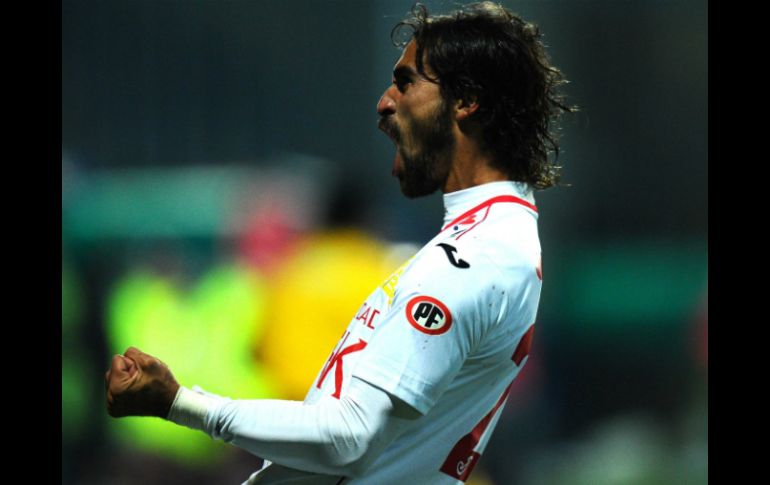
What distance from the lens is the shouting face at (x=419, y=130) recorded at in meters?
2.21

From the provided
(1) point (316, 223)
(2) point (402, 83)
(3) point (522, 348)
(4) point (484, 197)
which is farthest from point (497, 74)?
(1) point (316, 223)

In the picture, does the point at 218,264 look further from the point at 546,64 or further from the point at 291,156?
the point at 546,64

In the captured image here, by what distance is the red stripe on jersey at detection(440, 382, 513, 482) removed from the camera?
194cm

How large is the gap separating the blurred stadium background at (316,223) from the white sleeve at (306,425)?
9.19 feet

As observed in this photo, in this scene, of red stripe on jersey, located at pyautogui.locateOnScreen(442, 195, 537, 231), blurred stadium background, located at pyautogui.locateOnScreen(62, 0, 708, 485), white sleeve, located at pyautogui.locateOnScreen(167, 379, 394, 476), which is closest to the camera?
white sleeve, located at pyautogui.locateOnScreen(167, 379, 394, 476)

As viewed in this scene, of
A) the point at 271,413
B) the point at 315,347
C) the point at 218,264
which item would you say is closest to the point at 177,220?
the point at 218,264

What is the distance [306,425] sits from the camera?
173cm

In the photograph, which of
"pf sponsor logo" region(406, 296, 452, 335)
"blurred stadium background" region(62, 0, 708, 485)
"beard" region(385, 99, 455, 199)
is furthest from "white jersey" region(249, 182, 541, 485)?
"blurred stadium background" region(62, 0, 708, 485)

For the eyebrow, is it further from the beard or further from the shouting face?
the beard

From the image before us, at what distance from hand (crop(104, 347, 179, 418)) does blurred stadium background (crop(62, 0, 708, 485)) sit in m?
2.78

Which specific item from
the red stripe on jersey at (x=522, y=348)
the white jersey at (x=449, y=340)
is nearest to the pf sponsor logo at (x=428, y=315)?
the white jersey at (x=449, y=340)

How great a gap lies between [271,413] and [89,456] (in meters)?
3.51

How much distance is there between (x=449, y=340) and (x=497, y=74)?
0.88m

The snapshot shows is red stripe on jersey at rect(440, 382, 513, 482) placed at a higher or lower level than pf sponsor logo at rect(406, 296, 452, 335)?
lower
